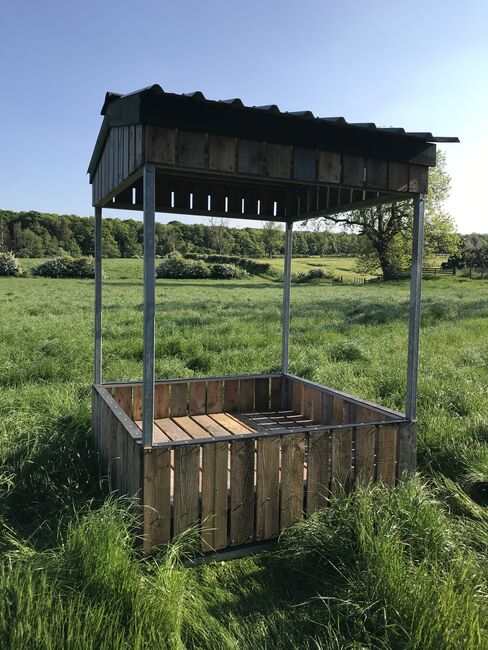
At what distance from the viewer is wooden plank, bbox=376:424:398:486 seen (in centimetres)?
400

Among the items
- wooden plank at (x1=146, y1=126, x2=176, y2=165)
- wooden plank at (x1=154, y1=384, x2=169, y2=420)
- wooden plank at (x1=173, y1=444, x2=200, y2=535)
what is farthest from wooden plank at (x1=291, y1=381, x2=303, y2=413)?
wooden plank at (x1=146, y1=126, x2=176, y2=165)

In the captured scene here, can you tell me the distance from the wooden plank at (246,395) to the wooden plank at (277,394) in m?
0.24

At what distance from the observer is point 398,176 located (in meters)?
3.90

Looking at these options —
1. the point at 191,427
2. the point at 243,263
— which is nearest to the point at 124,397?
the point at 191,427

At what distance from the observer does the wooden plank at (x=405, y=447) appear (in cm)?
409

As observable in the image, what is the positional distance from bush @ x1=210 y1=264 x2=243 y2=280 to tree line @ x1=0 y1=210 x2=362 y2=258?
16.6 m

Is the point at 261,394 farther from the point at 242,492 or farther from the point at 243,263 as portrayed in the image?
the point at 243,263

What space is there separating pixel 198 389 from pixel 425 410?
2.64m

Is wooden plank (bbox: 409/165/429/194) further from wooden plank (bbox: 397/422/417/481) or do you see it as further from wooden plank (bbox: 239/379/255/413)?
wooden plank (bbox: 239/379/255/413)

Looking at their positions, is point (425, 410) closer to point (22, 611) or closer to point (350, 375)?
point (350, 375)

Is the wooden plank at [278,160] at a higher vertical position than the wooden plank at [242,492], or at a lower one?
higher

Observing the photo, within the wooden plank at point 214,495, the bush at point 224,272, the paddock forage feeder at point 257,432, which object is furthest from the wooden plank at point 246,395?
the bush at point 224,272

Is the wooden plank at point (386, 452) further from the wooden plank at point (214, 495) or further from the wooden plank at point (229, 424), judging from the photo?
the wooden plank at point (229, 424)

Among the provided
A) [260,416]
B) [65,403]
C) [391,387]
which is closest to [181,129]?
[260,416]
